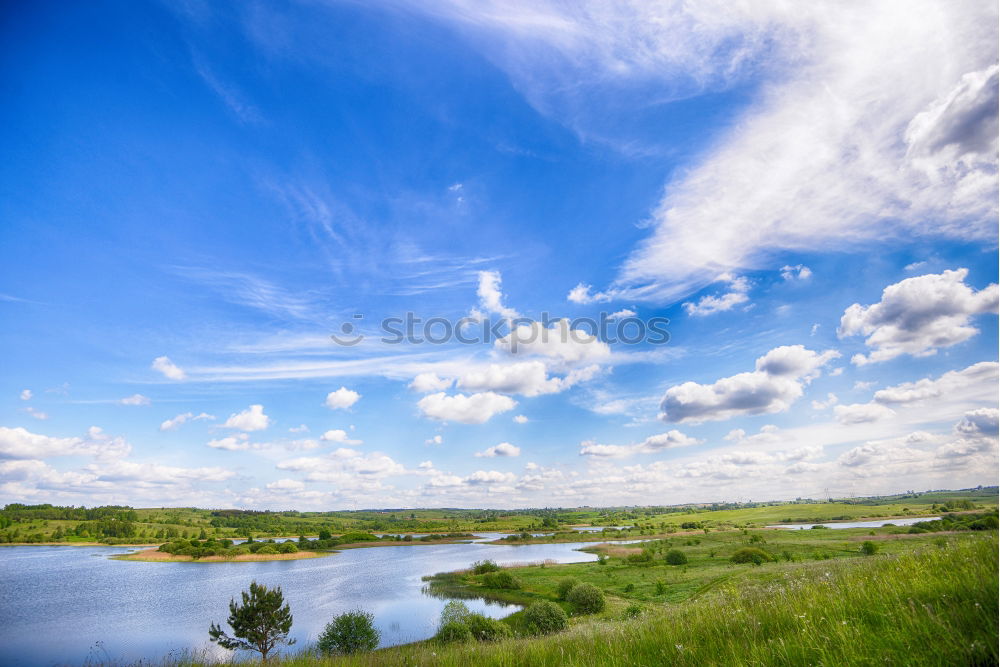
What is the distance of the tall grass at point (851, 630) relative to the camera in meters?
3.70

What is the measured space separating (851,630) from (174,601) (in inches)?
3738

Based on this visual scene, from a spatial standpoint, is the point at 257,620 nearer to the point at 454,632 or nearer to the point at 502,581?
the point at 454,632

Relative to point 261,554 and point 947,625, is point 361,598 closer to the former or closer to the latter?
point 947,625

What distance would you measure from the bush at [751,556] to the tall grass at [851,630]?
6308 cm

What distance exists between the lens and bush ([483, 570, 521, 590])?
206 ft

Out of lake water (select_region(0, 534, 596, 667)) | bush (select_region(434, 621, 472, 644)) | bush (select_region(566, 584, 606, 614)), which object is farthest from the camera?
lake water (select_region(0, 534, 596, 667))

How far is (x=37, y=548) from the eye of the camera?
174 meters

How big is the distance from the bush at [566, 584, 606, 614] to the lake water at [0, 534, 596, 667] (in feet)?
27.3

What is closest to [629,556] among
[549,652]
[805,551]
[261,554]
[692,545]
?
[692,545]

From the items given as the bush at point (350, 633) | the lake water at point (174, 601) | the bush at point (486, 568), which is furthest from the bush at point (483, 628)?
the bush at point (486, 568)

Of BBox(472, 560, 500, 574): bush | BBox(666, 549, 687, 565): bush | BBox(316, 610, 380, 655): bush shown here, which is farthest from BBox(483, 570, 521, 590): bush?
BBox(316, 610, 380, 655): bush

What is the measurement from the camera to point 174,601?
72.2m

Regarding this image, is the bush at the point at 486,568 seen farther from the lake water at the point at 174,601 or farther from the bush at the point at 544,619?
the bush at the point at 544,619

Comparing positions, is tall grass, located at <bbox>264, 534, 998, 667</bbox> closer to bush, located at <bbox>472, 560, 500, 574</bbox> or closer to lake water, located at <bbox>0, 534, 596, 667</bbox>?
lake water, located at <bbox>0, 534, 596, 667</bbox>
